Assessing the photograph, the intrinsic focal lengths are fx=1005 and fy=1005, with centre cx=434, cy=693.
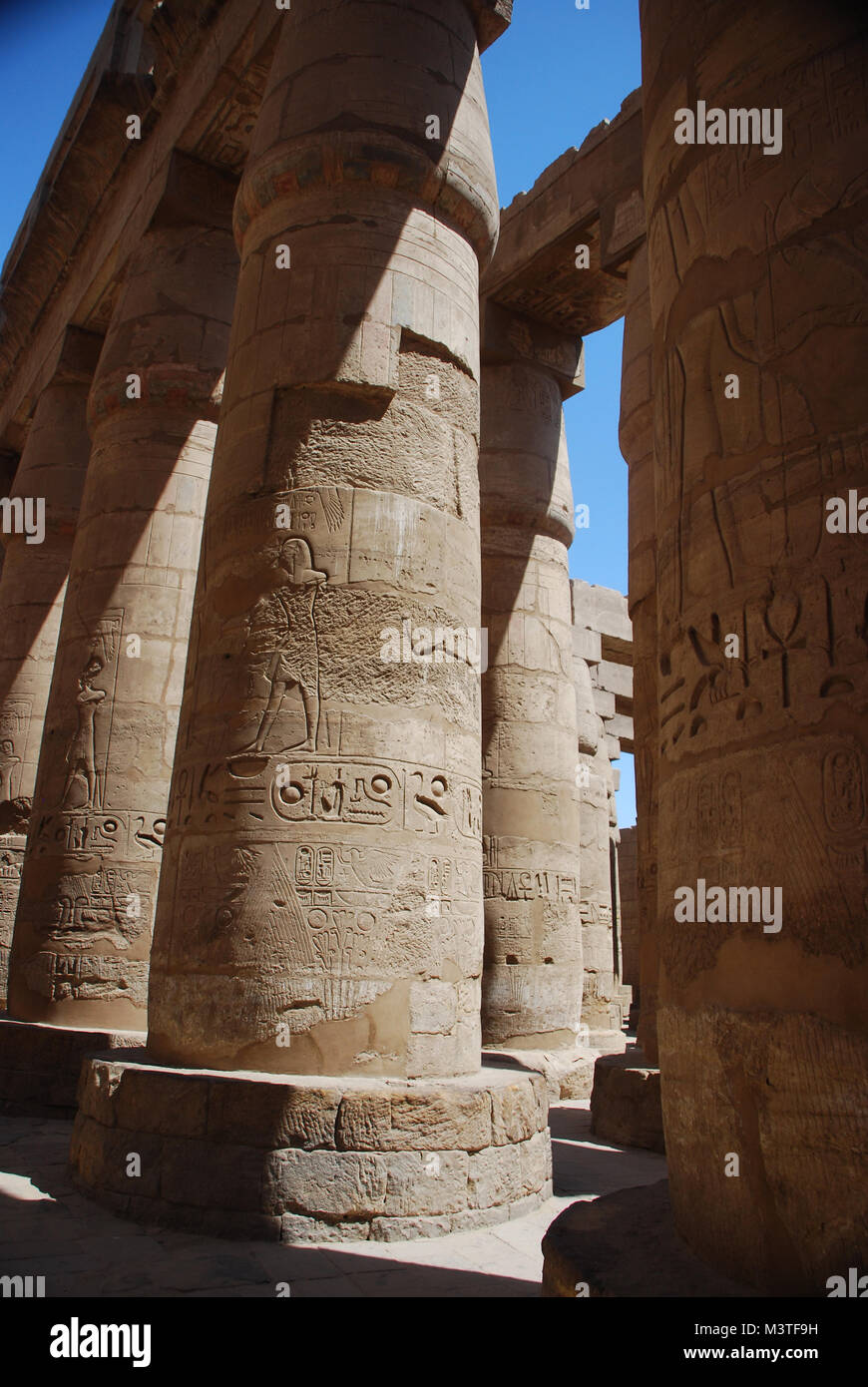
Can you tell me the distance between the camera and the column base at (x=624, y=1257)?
1.98 metres

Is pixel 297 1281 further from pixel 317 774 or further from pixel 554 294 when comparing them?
pixel 554 294

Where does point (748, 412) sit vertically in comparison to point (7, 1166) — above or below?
→ above

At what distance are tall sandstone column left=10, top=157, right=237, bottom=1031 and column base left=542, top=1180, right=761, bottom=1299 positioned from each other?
5245 millimetres

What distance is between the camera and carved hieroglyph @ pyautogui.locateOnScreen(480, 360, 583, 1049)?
28.2 feet

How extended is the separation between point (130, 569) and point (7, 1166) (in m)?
4.28

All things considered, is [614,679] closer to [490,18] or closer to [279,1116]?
[490,18]

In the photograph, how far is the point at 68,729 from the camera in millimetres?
7445

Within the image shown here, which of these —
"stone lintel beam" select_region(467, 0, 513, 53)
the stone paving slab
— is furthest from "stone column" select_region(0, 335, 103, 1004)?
→ the stone paving slab

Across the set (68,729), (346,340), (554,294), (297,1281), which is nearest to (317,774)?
(297,1281)

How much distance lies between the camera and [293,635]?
15.0ft

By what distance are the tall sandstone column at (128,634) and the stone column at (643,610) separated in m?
3.29

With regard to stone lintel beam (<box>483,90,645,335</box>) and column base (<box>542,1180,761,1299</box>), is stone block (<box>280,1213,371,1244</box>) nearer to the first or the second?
column base (<box>542,1180,761,1299</box>)

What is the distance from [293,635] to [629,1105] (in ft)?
12.9

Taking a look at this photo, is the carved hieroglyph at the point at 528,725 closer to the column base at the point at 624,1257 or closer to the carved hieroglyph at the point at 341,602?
the carved hieroglyph at the point at 341,602
